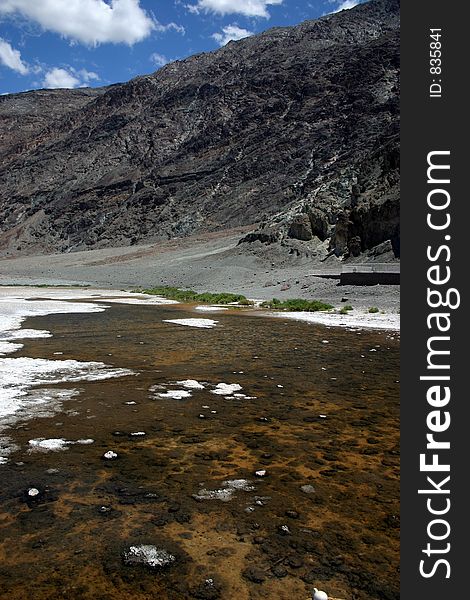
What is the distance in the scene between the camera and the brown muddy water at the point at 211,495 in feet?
11.4

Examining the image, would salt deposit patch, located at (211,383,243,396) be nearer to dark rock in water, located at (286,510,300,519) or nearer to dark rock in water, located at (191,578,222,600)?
dark rock in water, located at (286,510,300,519)

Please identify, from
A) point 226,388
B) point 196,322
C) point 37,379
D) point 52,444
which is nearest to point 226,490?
point 52,444

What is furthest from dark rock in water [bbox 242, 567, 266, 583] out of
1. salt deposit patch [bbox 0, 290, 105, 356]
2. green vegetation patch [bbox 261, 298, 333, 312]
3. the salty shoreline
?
green vegetation patch [bbox 261, 298, 333, 312]

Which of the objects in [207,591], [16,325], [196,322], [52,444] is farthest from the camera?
[196,322]

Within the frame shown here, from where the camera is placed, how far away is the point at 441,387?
2744 mm

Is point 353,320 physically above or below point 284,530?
below

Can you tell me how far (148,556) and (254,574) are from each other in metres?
0.79

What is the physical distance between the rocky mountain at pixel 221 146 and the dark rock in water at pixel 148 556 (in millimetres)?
50156

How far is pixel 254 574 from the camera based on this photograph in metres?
3.52

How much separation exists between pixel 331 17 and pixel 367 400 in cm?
15601

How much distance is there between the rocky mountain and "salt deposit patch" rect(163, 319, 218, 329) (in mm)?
33452

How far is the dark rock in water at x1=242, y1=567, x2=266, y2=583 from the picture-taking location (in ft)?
11.4

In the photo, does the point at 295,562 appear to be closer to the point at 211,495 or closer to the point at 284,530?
the point at 284,530

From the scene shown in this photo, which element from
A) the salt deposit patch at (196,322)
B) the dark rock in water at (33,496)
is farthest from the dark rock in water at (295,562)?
the salt deposit patch at (196,322)
